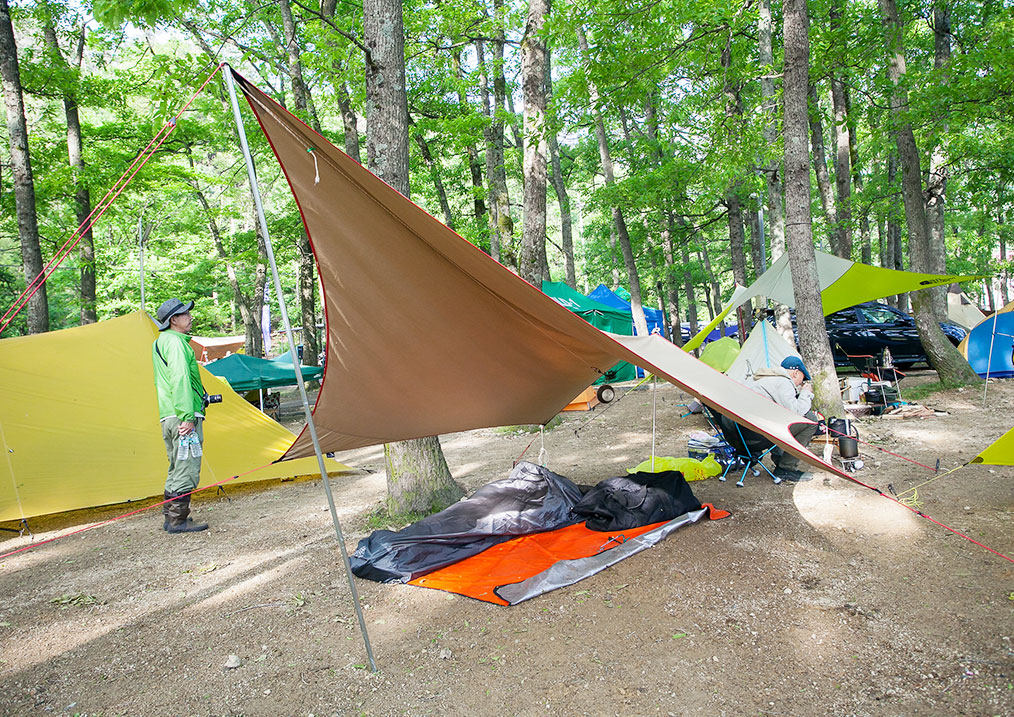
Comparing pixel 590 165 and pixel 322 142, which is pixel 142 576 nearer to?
pixel 322 142

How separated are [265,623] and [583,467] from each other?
354cm

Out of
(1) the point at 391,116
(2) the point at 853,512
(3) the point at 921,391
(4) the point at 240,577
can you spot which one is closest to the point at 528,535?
(4) the point at 240,577

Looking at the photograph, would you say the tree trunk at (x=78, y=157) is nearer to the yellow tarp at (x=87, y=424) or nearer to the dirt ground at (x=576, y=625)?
the yellow tarp at (x=87, y=424)

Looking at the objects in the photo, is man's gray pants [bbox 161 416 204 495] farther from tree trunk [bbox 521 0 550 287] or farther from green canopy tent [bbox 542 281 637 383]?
green canopy tent [bbox 542 281 637 383]

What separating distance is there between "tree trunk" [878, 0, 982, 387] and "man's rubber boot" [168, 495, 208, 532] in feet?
30.4

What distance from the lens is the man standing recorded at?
441cm

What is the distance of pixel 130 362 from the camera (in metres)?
5.34

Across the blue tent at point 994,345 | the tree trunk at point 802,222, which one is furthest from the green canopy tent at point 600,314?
the blue tent at point 994,345

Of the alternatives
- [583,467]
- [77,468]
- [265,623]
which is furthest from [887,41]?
[77,468]

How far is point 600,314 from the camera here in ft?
40.1

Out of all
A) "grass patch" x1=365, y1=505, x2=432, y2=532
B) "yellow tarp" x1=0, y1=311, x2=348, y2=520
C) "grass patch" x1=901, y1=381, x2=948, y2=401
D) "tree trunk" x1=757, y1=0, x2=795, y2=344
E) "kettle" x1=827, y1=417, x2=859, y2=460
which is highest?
"tree trunk" x1=757, y1=0, x2=795, y2=344

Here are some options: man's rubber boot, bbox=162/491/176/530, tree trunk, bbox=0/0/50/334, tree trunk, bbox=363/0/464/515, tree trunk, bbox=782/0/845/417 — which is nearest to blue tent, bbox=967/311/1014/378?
tree trunk, bbox=782/0/845/417

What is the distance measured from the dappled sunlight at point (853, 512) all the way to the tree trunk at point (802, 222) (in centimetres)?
176

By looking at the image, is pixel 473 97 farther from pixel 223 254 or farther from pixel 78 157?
pixel 223 254
